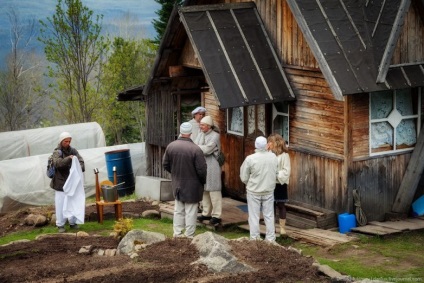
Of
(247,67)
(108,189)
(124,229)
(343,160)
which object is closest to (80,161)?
(108,189)

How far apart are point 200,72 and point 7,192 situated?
6.46 metres

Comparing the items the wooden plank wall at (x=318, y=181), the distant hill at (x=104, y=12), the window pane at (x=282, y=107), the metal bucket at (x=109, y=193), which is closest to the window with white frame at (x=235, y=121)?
the window pane at (x=282, y=107)

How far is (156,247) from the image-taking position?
1302cm

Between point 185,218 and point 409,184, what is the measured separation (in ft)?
14.7

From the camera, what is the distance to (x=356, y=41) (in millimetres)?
15922

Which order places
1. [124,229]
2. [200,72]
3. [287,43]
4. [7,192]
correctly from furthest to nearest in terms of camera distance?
[7,192]
[200,72]
[287,43]
[124,229]

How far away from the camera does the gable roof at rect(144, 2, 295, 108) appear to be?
53.7ft

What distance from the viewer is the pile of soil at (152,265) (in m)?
11.7

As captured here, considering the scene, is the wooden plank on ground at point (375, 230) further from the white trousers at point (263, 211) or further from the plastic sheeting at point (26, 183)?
the plastic sheeting at point (26, 183)

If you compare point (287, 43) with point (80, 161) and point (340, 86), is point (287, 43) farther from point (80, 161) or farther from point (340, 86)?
point (80, 161)

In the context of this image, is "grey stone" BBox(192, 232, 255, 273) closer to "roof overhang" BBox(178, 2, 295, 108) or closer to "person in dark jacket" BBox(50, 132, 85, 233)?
"roof overhang" BBox(178, 2, 295, 108)

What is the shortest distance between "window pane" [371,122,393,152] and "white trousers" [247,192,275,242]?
2.73 metres

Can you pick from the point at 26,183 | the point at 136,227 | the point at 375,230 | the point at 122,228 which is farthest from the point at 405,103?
the point at 26,183

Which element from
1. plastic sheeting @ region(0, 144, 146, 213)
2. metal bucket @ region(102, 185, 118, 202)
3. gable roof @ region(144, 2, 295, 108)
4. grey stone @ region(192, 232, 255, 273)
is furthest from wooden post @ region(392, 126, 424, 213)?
plastic sheeting @ region(0, 144, 146, 213)
